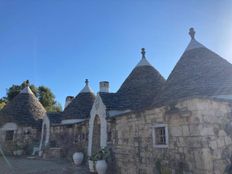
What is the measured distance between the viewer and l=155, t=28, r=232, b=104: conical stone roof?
916 centimetres

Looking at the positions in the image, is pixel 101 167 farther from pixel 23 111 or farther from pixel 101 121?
pixel 23 111

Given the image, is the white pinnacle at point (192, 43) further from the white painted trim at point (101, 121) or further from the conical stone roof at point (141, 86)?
the white painted trim at point (101, 121)

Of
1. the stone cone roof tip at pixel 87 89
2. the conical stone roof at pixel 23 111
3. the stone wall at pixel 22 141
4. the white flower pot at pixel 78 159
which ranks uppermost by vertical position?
Result: the stone cone roof tip at pixel 87 89

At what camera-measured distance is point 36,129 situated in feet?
66.7

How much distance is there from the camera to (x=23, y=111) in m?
20.9

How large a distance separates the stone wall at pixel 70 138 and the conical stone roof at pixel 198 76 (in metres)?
5.99

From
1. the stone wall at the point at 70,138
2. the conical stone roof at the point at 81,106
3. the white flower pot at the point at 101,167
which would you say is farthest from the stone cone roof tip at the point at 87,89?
the white flower pot at the point at 101,167

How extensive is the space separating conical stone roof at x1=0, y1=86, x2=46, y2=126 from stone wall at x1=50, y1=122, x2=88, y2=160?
332 centimetres

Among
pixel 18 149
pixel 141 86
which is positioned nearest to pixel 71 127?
pixel 141 86

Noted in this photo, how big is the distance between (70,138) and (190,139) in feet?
38.2

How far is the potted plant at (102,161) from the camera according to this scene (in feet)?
30.0

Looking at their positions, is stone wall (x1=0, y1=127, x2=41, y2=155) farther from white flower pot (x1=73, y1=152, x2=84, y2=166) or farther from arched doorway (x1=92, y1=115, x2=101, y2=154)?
arched doorway (x1=92, y1=115, x2=101, y2=154)

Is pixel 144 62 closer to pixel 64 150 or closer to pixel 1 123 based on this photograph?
pixel 64 150

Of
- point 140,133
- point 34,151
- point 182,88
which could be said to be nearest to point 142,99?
point 182,88
